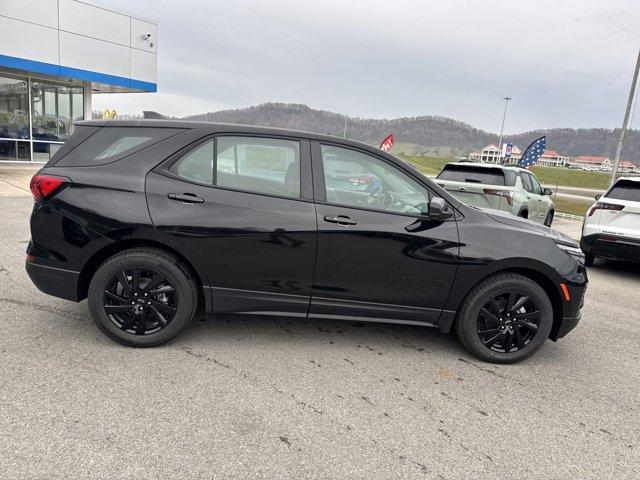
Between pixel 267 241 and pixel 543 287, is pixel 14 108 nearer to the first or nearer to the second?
pixel 267 241

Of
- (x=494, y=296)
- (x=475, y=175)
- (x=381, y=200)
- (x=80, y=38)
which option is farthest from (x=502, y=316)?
(x=80, y=38)

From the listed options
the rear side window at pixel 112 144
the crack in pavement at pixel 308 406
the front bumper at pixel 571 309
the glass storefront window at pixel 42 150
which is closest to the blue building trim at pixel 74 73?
the glass storefront window at pixel 42 150

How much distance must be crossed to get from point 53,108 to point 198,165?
17428 mm

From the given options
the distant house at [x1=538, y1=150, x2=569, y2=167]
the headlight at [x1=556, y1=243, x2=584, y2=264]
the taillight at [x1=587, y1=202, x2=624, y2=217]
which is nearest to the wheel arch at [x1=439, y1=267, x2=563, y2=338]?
the headlight at [x1=556, y1=243, x2=584, y2=264]

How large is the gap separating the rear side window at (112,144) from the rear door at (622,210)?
6529 mm

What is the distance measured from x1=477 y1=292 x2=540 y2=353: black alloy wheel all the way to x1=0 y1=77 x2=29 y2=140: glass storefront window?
59.4 ft

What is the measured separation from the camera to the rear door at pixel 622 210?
6820mm

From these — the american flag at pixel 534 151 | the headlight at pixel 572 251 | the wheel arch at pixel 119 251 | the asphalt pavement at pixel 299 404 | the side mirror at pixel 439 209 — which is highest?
the american flag at pixel 534 151

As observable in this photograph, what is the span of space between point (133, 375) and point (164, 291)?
0.64m

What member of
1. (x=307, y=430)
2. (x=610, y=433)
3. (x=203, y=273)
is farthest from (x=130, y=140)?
(x=610, y=433)

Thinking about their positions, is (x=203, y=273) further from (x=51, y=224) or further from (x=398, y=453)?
(x=398, y=453)

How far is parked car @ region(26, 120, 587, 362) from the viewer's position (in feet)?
11.3

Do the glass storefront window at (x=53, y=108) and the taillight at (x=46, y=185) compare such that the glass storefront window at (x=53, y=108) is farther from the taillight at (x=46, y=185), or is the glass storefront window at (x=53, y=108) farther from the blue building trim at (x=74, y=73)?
the taillight at (x=46, y=185)

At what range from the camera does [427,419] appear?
9.52 feet
